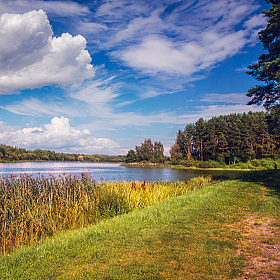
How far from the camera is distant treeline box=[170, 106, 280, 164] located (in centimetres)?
5616

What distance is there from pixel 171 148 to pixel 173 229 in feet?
239

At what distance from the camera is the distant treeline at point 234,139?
5616 centimetres

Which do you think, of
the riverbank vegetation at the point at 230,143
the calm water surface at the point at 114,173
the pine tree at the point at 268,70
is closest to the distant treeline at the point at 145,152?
the riverbank vegetation at the point at 230,143

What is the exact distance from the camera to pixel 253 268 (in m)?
3.83

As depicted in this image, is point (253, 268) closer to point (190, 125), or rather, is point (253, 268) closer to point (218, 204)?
point (218, 204)

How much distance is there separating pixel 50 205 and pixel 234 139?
5642 cm

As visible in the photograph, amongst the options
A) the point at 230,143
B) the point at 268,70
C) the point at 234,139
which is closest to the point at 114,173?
the point at 268,70

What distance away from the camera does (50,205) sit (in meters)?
7.30

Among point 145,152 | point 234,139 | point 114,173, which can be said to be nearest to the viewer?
point 114,173

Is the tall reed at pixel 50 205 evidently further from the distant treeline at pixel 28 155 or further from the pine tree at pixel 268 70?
the distant treeline at pixel 28 155

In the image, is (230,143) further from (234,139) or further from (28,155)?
(28,155)

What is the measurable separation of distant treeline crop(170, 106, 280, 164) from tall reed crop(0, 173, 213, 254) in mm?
49347

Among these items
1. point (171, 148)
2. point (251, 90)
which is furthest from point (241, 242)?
point (171, 148)

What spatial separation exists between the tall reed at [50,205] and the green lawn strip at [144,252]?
4.82 ft
